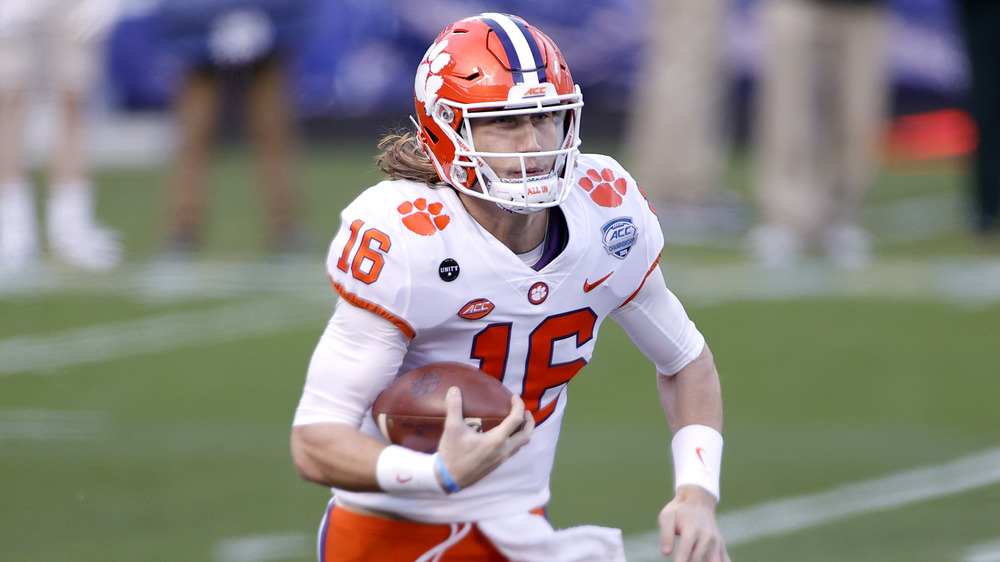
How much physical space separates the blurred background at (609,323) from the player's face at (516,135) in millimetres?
511

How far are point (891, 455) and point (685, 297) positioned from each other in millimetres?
2016

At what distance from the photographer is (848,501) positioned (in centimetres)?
414

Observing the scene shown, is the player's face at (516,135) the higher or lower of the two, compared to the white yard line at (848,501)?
higher

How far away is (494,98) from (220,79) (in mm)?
5170

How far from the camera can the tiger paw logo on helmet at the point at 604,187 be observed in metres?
2.61

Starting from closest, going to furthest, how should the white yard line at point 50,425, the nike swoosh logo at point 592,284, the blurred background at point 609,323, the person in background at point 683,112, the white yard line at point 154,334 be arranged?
the nike swoosh logo at point 592,284
the blurred background at point 609,323
the white yard line at point 50,425
the white yard line at point 154,334
the person in background at point 683,112

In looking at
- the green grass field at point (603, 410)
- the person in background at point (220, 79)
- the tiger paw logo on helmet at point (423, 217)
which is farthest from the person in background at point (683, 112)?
the tiger paw logo on helmet at point (423, 217)

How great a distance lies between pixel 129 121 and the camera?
1316cm

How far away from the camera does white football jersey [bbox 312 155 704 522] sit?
92.7 inches

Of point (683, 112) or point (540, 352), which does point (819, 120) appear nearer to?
point (683, 112)

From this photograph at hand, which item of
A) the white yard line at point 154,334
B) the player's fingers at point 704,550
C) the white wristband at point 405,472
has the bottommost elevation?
the white yard line at point 154,334

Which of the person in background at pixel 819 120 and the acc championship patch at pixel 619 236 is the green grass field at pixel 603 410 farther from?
the acc championship patch at pixel 619 236

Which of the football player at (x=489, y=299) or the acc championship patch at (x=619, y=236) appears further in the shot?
the acc championship patch at (x=619, y=236)

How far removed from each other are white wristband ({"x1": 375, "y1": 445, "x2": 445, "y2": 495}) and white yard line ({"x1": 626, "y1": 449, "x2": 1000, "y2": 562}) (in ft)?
5.18
